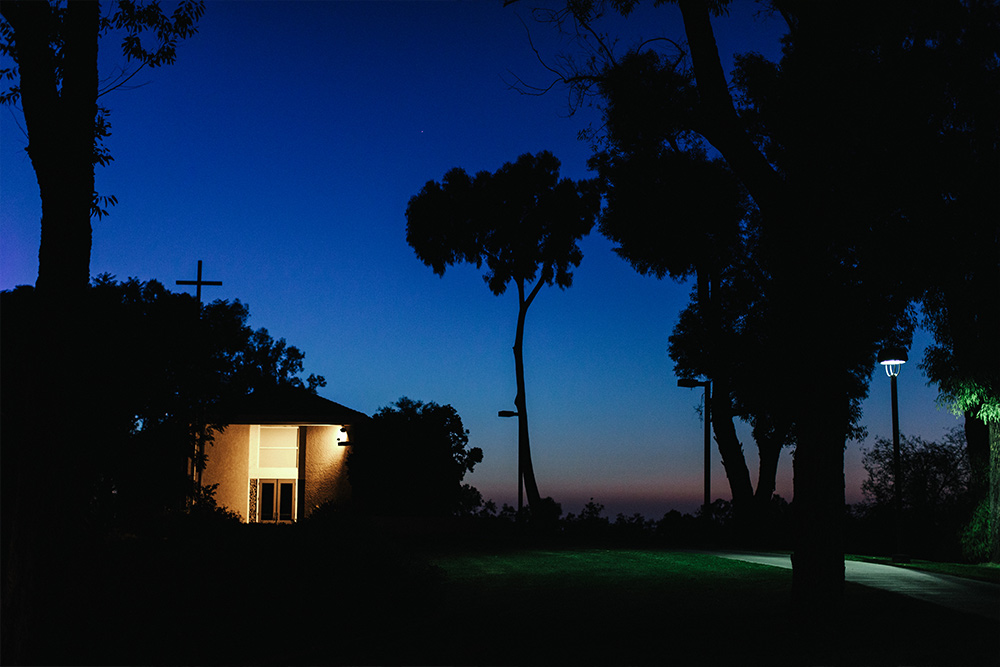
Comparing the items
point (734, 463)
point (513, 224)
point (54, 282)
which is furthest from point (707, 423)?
point (54, 282)

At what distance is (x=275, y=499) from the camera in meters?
30.6

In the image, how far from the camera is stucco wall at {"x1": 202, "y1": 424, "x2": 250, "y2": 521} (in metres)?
28.6

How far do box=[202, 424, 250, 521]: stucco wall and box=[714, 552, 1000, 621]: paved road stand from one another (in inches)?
756

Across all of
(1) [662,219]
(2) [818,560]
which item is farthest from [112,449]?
(1) [662,219]

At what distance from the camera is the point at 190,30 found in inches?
449

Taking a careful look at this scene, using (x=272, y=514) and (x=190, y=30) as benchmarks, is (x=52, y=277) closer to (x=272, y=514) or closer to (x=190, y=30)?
(x=190, y=30)

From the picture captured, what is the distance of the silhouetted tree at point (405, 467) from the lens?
28.5m

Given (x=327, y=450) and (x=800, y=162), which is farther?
(x=327, y=450)

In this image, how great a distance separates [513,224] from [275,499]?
1421 cm

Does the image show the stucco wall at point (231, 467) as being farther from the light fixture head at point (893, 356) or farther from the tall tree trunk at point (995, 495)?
the tall tree trunk at point (995, 495)

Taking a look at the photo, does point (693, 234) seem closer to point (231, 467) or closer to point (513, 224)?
point (513, 224)

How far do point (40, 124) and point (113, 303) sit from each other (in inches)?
191

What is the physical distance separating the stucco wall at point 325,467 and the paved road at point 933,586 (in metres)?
16.6

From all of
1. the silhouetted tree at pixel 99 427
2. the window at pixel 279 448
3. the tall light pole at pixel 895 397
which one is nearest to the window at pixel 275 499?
the window at pixel 279 448
